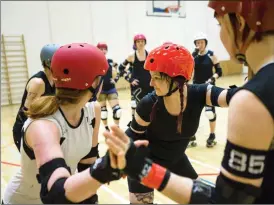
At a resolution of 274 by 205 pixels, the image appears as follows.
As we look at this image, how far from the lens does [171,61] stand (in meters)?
2.44

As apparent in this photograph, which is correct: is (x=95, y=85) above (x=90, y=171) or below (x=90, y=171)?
above

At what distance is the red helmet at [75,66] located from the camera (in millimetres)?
1743

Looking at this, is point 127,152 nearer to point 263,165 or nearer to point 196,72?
point 263,165

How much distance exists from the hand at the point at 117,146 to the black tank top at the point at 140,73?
17.4 feet

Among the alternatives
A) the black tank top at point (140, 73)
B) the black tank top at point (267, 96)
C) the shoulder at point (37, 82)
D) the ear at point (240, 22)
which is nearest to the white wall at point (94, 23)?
the black tank top at point (140, 73)

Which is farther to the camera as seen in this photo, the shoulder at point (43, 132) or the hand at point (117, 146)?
the shoulder at point (43, 132)

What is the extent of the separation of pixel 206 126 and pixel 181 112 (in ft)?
16.4

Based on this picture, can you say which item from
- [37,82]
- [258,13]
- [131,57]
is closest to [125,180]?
[37,82]

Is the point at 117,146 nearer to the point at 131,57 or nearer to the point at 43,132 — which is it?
the point at 43,132

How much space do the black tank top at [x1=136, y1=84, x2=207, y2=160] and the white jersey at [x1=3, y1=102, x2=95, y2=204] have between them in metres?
0.62

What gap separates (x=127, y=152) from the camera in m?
1.23

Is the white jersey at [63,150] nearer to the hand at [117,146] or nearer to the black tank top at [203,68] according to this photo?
the hand at [117,146]

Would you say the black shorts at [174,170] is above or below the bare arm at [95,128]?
below

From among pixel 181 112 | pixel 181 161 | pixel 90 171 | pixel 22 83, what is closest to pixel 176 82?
pixel 181 112
